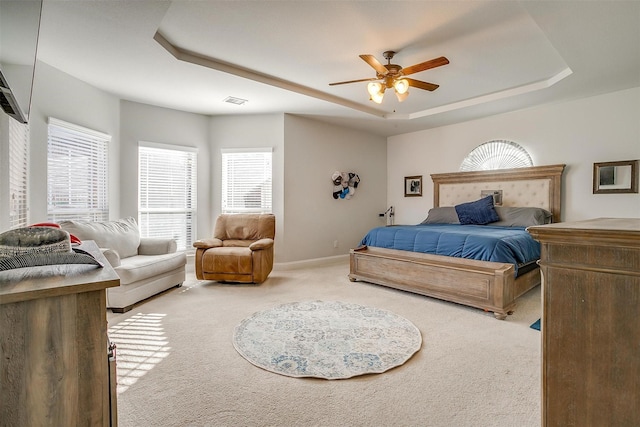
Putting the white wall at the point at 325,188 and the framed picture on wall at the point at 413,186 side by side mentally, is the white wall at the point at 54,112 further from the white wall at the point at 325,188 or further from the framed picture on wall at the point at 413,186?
the framed picture on wall at the point at 413,186

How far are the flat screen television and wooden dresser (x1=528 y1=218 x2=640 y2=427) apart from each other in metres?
1.97

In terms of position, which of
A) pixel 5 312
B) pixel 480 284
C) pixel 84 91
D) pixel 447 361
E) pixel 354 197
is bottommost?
pixel 447 361

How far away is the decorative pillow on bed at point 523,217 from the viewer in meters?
4.29

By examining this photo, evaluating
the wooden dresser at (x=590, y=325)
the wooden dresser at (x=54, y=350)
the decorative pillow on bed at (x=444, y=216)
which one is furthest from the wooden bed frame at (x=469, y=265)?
the wooden dresser at (x=54, y=350)

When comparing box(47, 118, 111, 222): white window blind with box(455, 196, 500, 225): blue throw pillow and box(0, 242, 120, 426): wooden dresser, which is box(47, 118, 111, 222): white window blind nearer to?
box(0, 242, 120, 426): wooden dresser

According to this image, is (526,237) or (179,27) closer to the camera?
(179,27)

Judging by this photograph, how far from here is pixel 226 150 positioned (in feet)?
17.2

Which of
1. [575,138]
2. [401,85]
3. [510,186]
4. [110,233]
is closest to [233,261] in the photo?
[110,233]

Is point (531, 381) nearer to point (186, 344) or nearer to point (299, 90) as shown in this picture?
point (186, 344)

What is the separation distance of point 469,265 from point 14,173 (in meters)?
4.33

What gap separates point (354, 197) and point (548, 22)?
13.0 ft

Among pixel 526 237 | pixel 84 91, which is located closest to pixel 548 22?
pixel 526 237

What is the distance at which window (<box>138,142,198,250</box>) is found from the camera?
4.68m

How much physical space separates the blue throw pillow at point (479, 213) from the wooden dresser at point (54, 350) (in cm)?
469
